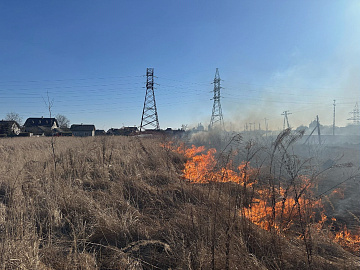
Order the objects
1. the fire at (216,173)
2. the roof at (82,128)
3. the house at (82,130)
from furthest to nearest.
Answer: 1. the roof at (82,128)
2. the house at (82,130)
3. the fire at (216,173)

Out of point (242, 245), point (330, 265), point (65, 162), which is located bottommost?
point (330, 265)

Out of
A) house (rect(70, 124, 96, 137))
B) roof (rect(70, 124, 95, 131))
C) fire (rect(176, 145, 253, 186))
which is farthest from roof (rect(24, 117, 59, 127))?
fire (rect(176, 145, 253, 186))

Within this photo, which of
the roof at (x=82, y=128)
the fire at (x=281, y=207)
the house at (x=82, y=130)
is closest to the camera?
the fire at (x=281, y=207)

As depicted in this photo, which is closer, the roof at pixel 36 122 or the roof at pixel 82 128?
the roof at pixel 36 122

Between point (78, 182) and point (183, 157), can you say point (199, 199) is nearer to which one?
point (78, 182)

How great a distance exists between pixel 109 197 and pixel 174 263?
2358 millimetres

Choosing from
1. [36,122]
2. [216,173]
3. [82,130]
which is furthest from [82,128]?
[216,173]

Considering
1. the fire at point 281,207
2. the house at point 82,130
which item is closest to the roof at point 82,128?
the house at point 82,130

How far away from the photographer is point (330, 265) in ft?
7.48

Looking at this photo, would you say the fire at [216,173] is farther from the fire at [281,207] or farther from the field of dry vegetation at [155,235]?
the field of dry vegetation at [155,235]

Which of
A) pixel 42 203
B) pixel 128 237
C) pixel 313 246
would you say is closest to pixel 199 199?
pixel 128 237

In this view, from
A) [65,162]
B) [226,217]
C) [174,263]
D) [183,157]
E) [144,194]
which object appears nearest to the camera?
[174,263]

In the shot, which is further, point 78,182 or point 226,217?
point 78,182

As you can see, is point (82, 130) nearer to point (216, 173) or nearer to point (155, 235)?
point (216, 173)
